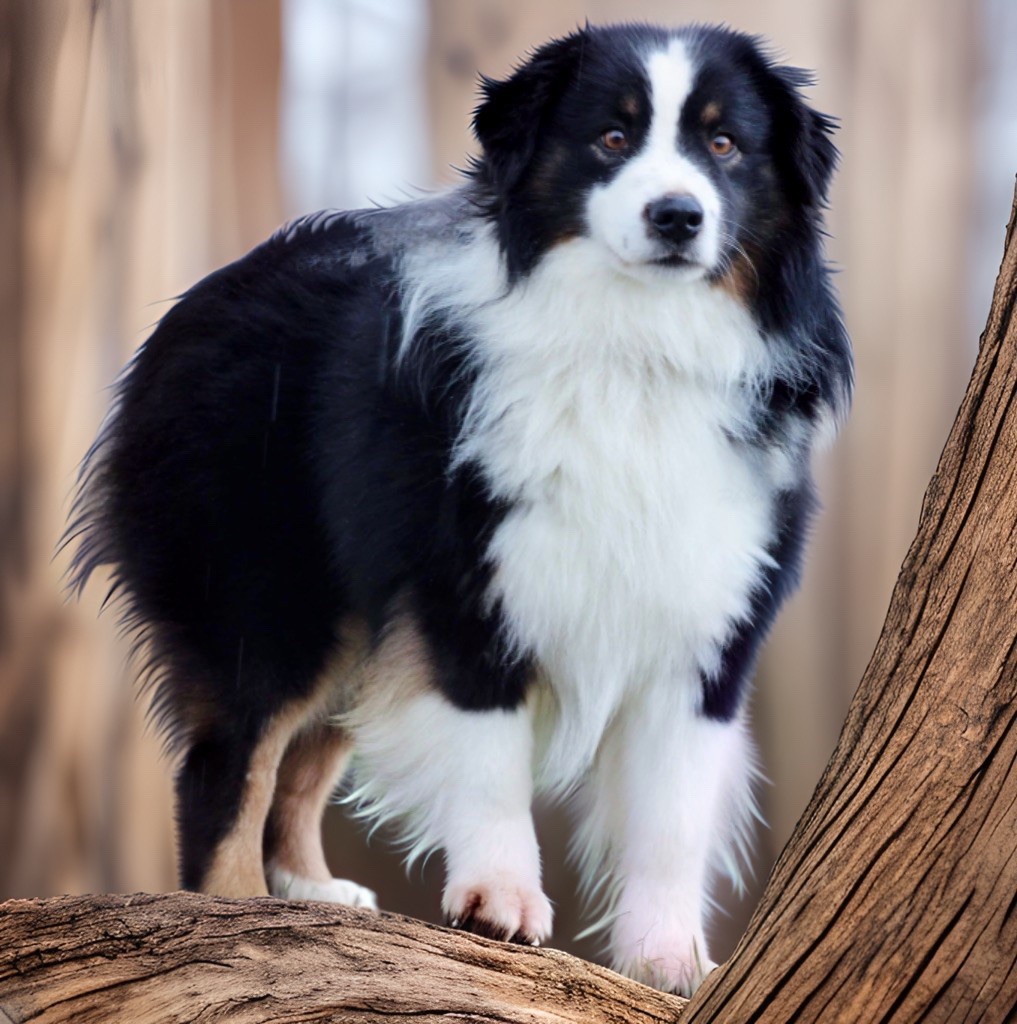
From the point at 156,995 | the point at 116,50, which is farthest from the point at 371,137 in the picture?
the point at 156,995

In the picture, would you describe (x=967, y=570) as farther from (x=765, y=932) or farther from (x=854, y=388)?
(x=854, y=388)

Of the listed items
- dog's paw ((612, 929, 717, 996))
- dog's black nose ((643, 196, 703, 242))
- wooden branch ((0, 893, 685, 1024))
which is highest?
dog's black nose ((643, 196, 703, 242))

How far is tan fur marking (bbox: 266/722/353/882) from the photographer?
1.94 meters

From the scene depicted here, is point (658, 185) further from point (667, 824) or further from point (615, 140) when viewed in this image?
point (667, 824)

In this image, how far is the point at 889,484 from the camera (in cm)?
183

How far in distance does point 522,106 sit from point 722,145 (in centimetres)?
25

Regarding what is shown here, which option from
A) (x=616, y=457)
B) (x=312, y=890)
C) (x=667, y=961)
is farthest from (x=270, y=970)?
(x=616, y=457)

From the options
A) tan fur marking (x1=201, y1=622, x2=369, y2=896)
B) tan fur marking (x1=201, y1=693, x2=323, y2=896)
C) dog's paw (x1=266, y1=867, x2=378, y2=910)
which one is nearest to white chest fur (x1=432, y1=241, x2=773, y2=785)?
tan fur marking (x1=201, y1=622, x2=369, y2=896)

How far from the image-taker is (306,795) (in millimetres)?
1977

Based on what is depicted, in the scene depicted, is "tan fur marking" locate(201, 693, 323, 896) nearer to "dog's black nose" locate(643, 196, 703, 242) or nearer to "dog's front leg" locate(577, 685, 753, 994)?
"dog's front leg" locate(577, 685, 753, 994)

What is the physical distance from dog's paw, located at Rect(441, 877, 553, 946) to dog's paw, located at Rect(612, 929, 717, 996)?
15cm

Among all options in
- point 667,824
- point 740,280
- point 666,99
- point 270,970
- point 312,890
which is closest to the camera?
point 270,970

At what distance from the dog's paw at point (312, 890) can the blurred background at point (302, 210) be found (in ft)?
0.15

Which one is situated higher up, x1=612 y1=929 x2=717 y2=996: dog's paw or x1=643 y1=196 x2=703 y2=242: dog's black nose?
x1=643 y1=196 x2=703 y2=242: dog's black nose
